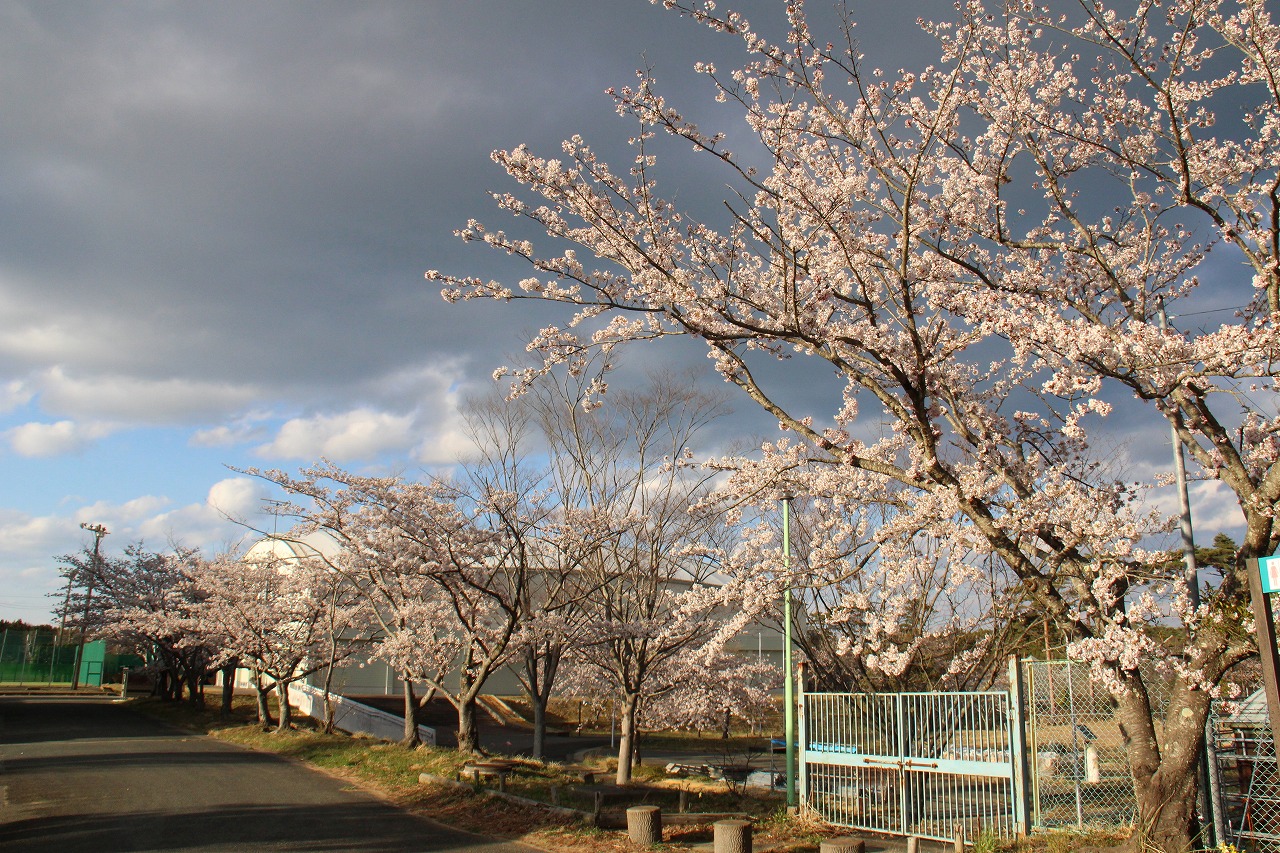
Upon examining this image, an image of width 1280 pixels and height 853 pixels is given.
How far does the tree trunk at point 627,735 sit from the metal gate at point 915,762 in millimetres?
4815

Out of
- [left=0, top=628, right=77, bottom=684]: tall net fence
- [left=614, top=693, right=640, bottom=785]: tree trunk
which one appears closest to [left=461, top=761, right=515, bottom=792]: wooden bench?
[left=614, top=693, right=640, bottom=785]: tree trunk

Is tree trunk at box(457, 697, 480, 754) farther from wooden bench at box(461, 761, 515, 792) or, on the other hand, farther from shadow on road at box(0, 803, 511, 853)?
shadow on road at box(0, 803, 511, 853)

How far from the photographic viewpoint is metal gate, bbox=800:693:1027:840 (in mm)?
8281

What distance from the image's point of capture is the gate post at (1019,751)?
26.1 ft

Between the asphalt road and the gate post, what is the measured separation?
16.7 feet

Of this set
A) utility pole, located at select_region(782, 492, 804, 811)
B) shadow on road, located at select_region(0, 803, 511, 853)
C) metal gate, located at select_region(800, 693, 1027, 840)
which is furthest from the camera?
utility pole, located at select_region(782, 492, 804, 811)

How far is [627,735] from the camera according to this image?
47.4ft

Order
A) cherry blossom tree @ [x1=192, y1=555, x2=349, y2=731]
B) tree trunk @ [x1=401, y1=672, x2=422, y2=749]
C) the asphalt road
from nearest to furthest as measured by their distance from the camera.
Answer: the asphalt road → tree trunk @ [x1=401, y1=672, x2=422, y2=749] → cherry blossom tree @ [x1=192, y1=555, x2=349, y2=731]

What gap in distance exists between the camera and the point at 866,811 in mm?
9922

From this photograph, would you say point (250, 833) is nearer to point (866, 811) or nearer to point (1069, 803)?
point (866, 811)

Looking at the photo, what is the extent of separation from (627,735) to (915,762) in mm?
6793

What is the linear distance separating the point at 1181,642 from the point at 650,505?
9.81 m

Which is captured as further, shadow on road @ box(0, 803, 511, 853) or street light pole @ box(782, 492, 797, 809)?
street light pole @ box(782, 492, 797, 809)

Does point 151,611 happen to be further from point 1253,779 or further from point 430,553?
point 1253,779
